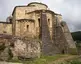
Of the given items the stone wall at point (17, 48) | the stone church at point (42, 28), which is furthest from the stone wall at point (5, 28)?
the stone wall at point (17, 48)

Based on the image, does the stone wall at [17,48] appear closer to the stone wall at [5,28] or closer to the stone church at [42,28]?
the stone church at [42,28]

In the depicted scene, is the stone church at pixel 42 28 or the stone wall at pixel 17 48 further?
the stone church at pixel 42 28

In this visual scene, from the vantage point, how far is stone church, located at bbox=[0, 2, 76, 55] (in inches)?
1475

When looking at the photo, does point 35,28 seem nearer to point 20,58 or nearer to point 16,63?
point 20,58

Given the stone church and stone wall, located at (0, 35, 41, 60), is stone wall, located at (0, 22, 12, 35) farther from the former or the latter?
stone wall, located at (0, 35, 41, 60)

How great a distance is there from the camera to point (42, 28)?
1506 inches

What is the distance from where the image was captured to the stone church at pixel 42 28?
123 ft

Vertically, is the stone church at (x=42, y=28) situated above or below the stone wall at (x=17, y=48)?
above

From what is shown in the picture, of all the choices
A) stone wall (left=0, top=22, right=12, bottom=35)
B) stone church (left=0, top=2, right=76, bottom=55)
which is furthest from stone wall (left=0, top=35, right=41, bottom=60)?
stone wall (left=0, top=22, right=12, bottom=35)

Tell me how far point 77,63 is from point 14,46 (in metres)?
8.32

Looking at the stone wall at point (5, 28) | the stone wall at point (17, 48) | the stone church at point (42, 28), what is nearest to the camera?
the stone wall at point (17, 48)

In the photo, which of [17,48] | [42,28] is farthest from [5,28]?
[17,48]

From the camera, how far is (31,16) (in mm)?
40094

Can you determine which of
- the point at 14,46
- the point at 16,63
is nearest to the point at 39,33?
the point at 14,46
